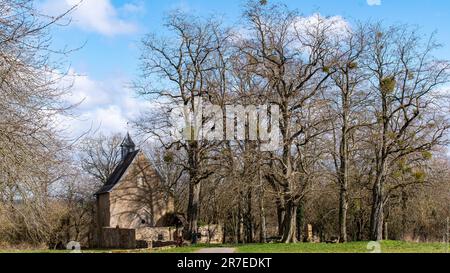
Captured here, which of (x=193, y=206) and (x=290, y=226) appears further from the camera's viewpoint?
(x=193, y=206)

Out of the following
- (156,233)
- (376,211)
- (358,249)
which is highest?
(376,211)

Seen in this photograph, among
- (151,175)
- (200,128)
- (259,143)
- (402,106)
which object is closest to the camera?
(259,143)

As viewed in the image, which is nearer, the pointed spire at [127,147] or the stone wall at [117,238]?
the stone wall at [117,238]

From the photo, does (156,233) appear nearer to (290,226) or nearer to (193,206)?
(193,206)

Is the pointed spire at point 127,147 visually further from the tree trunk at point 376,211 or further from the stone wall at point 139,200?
the tree trunk at point 376,211

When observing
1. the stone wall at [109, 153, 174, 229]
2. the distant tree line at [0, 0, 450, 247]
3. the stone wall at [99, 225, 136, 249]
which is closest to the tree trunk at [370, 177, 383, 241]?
the distant tree line at [0, 0, 450, 247]

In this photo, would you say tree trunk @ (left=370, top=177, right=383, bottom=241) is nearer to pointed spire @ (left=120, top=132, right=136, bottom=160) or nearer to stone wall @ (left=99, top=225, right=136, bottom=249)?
stone wall @ (left=99, top=225, right=136, bottom=249)

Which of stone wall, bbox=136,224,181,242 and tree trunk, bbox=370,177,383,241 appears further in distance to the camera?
stone wall, bbox=136,224,181,242

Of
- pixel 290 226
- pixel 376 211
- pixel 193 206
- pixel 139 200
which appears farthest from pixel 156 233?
pixel 290 226

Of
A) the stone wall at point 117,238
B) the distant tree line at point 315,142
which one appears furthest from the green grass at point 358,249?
the stone wall at point 117,238
